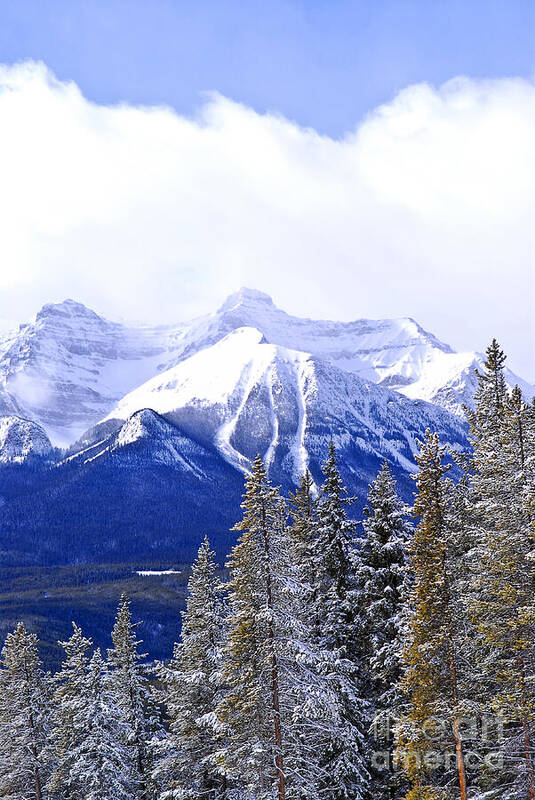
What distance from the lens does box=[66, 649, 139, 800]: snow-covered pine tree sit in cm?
4228

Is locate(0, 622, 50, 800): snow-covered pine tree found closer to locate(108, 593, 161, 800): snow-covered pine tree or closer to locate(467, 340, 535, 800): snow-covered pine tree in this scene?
locate(108, 593, 161, 800): snow-covered pine tree

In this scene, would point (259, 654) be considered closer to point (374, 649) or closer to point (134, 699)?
point (374, 649)

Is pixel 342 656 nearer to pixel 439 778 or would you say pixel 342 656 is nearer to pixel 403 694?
pixel 403 694

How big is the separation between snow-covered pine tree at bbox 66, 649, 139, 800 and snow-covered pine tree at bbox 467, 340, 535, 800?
82.8 ft

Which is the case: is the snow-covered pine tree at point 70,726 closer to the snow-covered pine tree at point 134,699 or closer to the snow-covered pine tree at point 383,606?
the snow-covered pine tree at point 134,699

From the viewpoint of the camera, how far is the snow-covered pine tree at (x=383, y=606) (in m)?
32.8

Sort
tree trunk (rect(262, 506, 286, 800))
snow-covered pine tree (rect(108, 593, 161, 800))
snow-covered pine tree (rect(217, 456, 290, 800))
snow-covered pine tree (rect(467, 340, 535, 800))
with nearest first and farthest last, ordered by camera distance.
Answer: snow-covered pine tree (rect(467, 340, 535, 800)) → tree trunk (rect(262, 506, 286, 800)) → snow-covered pine tree (rect(217, 456, 290, 800)) → snow-covered pine tree (rect(108, 593, 161, 800))

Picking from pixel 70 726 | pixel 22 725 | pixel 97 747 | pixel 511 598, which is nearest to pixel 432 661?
pixel 511 598

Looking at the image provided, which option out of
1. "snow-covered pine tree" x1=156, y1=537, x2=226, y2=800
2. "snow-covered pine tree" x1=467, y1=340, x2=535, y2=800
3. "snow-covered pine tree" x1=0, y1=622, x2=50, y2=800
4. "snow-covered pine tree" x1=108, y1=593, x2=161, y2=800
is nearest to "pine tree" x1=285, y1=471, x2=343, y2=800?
"snow-covered pine tree" x1=467, y1=340, x2=535, y2=800

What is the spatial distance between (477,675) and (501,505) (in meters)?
7.02

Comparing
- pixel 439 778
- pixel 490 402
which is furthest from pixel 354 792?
pixel 490 402

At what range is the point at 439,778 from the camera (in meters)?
31.6

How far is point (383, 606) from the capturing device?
34156 mm

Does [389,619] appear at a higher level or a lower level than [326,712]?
higher
